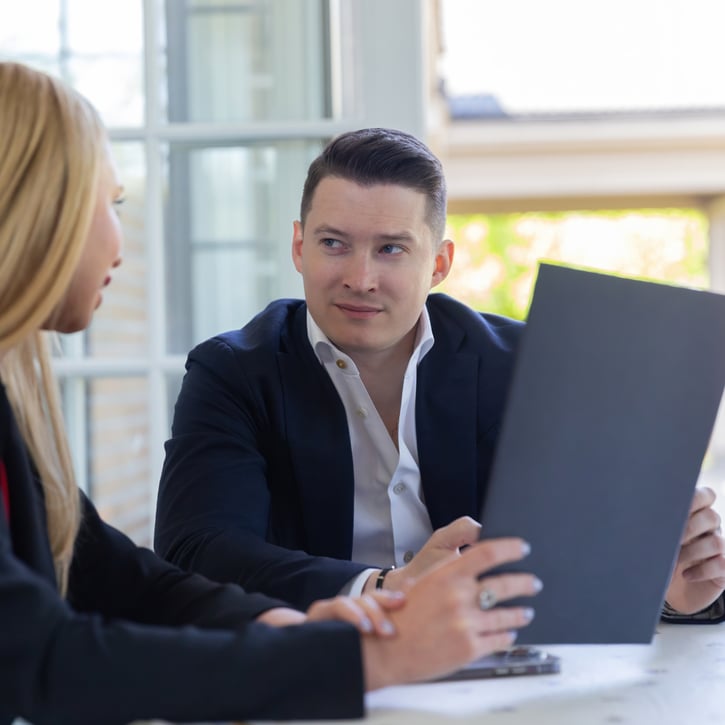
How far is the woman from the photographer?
0.84 meters

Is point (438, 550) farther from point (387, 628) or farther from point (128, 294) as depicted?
point (128, 294)

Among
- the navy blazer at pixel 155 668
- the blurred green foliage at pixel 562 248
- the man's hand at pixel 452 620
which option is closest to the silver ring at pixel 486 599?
the man's hand at pixel 452 620

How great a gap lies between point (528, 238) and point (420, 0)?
439 inches

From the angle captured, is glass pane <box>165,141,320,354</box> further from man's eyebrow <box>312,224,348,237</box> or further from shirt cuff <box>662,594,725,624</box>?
shirt cuff <box>662,594,725,624</box>

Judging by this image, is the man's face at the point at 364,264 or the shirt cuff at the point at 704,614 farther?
the man's face at the point at 364,264

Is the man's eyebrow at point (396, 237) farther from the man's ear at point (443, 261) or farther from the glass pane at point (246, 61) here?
the glass pane at point (246, 61)

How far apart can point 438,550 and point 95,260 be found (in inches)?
20.5

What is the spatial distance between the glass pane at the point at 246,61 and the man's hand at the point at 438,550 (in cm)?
112

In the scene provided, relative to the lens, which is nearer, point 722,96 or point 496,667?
point 496,667

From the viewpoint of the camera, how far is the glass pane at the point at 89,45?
2141 millimetres

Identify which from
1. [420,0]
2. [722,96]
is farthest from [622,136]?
[420,0]

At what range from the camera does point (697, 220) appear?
40.8 ft

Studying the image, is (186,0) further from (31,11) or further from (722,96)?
(722,96)

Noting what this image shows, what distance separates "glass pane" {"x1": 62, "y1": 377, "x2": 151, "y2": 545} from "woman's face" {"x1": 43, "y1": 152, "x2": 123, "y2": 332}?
1069 mm
